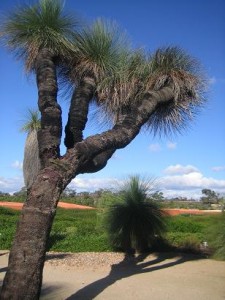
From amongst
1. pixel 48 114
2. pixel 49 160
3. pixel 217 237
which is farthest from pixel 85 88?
pixel 217 237

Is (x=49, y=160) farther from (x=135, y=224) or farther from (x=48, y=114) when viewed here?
(x=135, y=224)

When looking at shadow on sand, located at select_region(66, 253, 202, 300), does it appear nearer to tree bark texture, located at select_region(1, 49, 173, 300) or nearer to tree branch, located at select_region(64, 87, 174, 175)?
tree bark texture, located at select_region(1, 49, 173, 300)

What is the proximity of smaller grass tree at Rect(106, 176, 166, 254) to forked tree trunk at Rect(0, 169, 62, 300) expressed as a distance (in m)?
7.10

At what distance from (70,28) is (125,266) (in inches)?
222

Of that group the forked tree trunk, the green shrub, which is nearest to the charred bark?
the forked tree trunk

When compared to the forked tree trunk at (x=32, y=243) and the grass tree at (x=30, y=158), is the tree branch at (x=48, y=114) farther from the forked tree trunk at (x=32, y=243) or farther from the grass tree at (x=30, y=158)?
the grass tree at (x=30, y=158)

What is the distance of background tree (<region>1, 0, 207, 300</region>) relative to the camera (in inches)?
229

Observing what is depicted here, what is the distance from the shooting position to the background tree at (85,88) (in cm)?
580

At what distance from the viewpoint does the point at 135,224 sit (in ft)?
40.3

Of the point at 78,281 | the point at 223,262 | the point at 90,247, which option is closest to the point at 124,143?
the point at 78,281

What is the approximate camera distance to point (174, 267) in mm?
9586

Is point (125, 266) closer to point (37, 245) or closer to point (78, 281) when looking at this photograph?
point (78, 281)

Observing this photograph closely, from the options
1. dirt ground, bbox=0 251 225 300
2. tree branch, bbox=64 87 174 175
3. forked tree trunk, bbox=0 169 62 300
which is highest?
tree branch, bbox=64 87 174 175

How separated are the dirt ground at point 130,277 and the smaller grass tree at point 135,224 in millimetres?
734
